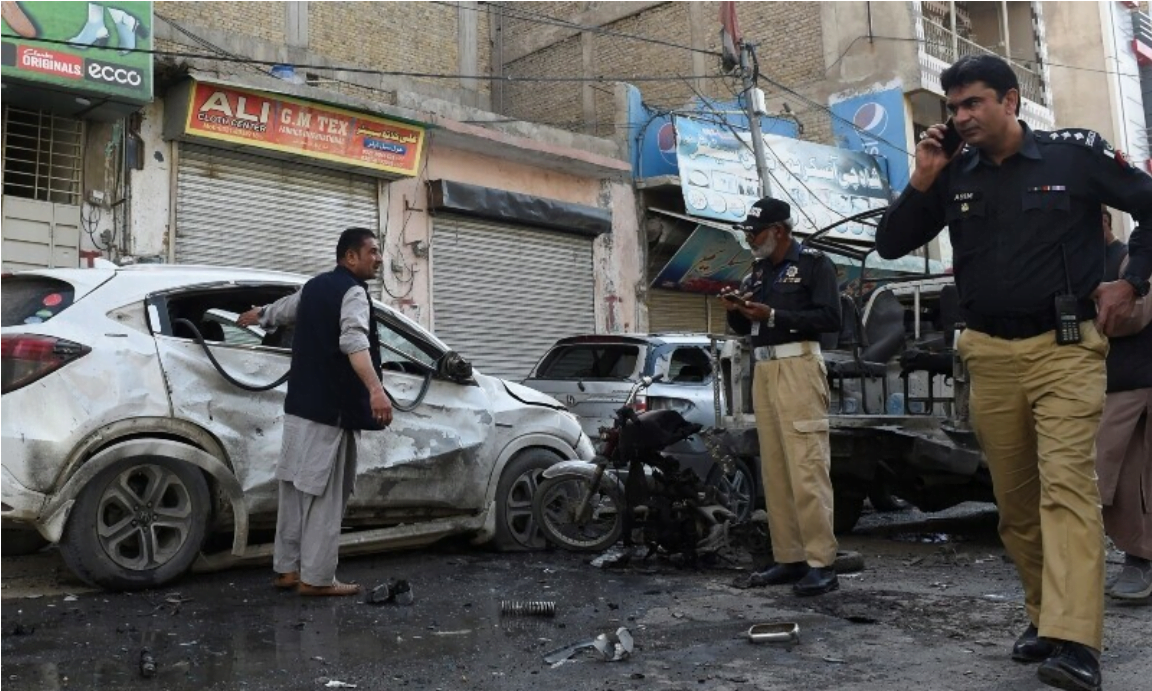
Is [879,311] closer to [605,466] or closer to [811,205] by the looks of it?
[605,466]

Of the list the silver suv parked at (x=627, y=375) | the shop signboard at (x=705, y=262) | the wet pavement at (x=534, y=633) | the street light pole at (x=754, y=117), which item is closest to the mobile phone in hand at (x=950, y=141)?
the wet pavement at (x=534, y=633)

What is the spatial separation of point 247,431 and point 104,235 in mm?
6658

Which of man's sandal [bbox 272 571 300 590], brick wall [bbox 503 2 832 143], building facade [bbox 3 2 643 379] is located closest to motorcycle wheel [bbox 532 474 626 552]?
man's sandal [bbox 272 571 300 590]

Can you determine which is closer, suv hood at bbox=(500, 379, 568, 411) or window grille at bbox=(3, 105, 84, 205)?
suv hood at bbox=(500, 379, 568, 411)

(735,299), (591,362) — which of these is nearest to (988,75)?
(735,299)

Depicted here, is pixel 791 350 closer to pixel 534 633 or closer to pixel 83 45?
pixel 534 633

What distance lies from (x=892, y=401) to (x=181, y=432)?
5.11 metres

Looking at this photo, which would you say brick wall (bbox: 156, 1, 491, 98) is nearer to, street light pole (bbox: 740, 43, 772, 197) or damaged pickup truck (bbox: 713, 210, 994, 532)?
street light pole (bbox: 740, 43, 772, 197)

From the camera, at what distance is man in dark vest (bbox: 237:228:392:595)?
5133 mm

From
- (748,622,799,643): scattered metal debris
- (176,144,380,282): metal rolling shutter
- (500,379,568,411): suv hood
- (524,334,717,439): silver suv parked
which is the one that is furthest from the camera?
(176,144,380,282): metal rolling shutter

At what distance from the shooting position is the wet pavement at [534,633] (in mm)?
3576

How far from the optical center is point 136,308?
5461mm

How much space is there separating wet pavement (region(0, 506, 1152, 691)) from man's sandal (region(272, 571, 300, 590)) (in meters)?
0.09

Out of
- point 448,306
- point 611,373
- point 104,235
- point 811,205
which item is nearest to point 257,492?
point 611,373
